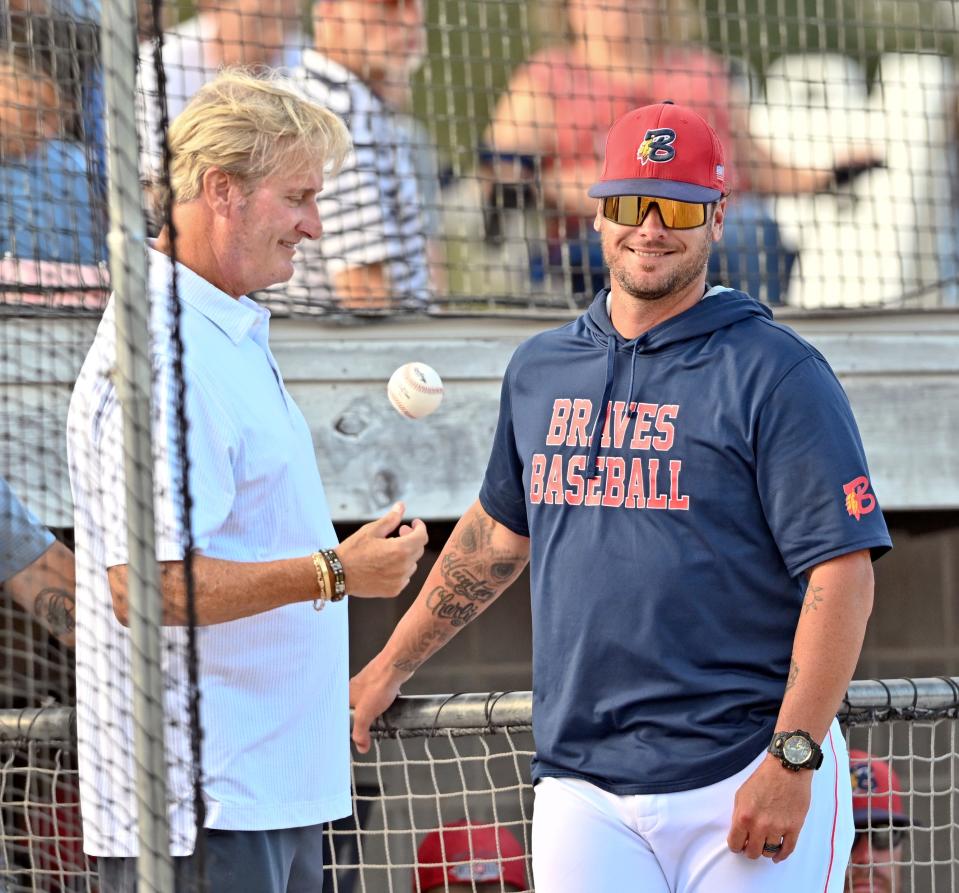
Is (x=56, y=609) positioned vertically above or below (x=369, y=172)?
below

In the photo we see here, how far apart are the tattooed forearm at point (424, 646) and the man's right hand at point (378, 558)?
0.47m

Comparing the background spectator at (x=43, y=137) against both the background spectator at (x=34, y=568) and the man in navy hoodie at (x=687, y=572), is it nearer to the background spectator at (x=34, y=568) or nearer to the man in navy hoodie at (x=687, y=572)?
the background spectator at (x=34, y=568)

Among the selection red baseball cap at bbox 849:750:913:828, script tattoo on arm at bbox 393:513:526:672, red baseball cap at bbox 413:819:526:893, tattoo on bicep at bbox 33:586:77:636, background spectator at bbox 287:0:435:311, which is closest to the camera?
script tattoo on arm at bbox 393:513:526:672

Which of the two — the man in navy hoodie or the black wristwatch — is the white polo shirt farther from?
the black wristwatch

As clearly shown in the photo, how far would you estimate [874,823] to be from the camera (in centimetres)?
387

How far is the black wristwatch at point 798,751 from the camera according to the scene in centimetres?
228

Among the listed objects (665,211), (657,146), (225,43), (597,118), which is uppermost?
(225,43)

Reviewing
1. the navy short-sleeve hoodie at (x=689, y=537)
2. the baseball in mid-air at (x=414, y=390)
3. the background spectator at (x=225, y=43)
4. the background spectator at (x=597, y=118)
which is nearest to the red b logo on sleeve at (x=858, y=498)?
the navy short-sleeve hoodie at (x=689, y=537)

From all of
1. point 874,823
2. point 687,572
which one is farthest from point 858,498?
point 874,823

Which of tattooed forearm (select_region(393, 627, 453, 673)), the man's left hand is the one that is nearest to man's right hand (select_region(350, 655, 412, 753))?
tattooed forearm (select_region(393, 627, 453, 673))

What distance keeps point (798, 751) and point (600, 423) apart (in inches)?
24.5

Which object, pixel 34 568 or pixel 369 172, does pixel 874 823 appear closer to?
pixel 34 568

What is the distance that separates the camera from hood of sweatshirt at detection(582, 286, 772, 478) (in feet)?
8.25

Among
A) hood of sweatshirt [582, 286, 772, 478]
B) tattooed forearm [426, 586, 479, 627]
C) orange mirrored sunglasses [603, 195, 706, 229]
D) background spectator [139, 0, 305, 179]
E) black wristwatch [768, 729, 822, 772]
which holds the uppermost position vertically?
background spectator [139, 0, 305, 179]
